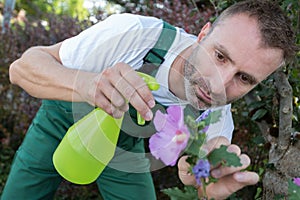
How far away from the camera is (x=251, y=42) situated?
151cm

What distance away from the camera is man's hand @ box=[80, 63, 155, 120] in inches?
41.7

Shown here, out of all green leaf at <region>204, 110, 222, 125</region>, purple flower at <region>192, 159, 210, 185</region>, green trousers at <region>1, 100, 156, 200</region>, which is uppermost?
green leaf at <region>204, 110, 222, 125</region>

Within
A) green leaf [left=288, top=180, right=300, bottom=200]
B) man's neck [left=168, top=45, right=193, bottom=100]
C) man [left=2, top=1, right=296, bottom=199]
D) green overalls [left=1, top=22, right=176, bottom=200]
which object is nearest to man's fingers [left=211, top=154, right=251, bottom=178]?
green leaf [left=288, top=180, right=300, bottom=200]

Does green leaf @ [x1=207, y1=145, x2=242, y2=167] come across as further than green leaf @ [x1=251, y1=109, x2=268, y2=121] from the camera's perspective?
No

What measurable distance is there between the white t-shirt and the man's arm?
85 millimetres

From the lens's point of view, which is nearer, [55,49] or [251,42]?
[251,42]

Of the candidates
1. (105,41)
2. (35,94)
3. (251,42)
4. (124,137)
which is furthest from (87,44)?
(251,42)

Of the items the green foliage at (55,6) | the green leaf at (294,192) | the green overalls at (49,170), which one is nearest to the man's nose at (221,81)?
the green leaf at (294,192)

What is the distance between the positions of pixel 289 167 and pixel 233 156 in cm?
102

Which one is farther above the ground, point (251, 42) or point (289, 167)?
point (251, 42)

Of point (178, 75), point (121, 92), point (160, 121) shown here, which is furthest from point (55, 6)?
point (160, 121)

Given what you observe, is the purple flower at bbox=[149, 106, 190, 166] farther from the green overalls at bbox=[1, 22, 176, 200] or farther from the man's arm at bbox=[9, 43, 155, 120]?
the green overalls at bbox=[1, 22, 176, 200]

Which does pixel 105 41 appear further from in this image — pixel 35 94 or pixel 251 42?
pixel 251 42

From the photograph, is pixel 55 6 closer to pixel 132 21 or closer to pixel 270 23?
pixel 132 21
